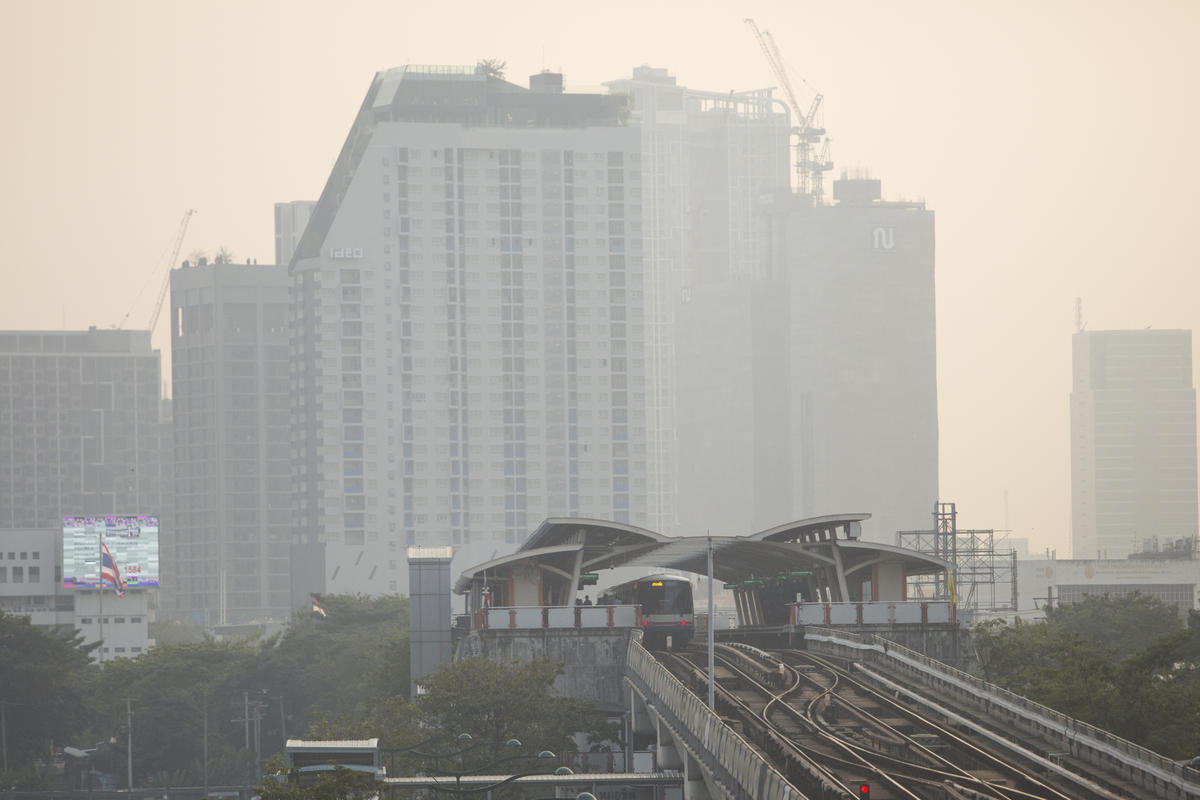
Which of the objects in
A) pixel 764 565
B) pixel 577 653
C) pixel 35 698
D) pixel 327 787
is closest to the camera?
pixel 327 787

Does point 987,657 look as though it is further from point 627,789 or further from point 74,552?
point 74,552

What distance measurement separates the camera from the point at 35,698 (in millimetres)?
133875

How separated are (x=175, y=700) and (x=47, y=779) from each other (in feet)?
47.5

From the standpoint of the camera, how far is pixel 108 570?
196375 mm

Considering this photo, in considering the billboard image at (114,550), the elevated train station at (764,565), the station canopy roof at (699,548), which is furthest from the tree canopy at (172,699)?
the billboard image at (114,550)

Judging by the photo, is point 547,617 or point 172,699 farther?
point 172,699

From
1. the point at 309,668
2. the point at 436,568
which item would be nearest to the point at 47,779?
the point at 309,668

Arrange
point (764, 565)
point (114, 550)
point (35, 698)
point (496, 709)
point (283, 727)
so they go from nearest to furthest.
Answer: point (496, 709)
point (764, 565)
point (35, 698)
point (283, 727)
point (114, 550)

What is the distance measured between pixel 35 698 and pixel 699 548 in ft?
213

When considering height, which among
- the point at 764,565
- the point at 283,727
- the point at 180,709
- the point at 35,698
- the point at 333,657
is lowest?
the point at 283,727

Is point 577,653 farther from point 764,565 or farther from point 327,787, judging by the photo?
point 327,787

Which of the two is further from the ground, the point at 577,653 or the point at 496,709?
the point at 577,653

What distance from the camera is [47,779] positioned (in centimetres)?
12138

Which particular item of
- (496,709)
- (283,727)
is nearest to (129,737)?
(283,727)
